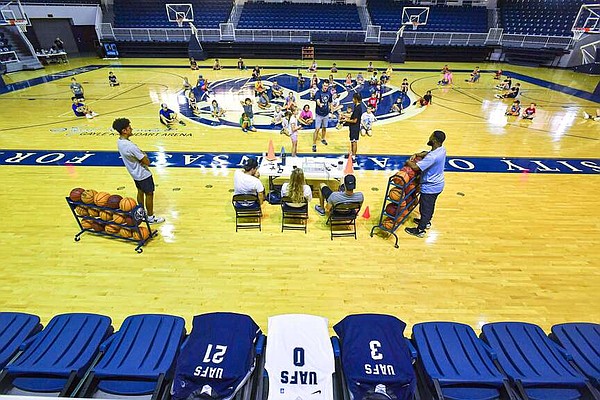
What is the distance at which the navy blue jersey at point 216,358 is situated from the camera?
8.02 ft

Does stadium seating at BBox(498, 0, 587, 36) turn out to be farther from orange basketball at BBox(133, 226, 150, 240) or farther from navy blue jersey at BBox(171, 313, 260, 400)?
navy blue jersey at BBox(171, 313, 260, 400)

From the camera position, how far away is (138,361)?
2.73 metres

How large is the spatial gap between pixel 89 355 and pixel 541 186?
9710 mm

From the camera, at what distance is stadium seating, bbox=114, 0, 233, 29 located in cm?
2653

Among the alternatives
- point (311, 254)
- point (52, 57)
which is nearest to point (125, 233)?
point (311, 254)

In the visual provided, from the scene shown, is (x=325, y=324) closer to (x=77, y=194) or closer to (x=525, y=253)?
(x=525, y=253)

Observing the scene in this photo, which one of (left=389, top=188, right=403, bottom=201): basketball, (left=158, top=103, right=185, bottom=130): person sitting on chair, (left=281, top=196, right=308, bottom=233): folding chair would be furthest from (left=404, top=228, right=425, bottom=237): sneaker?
(left=158, top=103, right=185, bottom=130): person sitting on chair

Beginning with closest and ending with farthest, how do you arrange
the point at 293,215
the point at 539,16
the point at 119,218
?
the point at 119,218
the point at 293,215
the point at 539,16

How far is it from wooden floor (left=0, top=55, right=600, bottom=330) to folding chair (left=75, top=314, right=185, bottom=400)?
5.17ft

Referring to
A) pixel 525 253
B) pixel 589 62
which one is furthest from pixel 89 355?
pixel 589 62

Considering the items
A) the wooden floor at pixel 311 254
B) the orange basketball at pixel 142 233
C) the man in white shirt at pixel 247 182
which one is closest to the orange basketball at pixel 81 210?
the wooden floor at pixel 311 254

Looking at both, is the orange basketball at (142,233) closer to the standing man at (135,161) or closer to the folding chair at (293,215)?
the standing man at (135,161)

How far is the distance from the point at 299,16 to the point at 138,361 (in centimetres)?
2948

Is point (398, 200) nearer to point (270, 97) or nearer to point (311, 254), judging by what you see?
point (311, 254)
